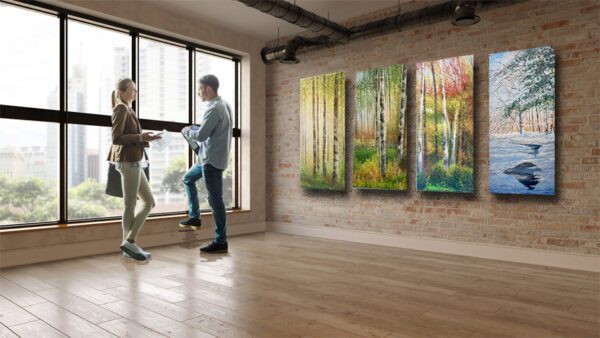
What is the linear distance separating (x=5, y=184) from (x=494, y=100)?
16.4 feet

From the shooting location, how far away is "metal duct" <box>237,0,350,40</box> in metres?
4.52

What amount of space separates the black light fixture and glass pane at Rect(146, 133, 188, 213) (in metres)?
3.54

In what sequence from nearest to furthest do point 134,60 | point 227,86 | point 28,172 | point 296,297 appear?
point 296,297 < point 28,172 < point 134,60 < point 227,86

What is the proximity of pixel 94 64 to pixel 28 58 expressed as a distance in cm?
67

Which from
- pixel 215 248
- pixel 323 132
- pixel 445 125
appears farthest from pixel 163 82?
pixel 445 125

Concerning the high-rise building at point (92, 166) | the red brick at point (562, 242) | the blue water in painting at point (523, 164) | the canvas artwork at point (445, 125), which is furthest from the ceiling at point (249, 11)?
the red brick at point (562, 242)

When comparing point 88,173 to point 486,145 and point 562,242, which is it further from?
point 562,242

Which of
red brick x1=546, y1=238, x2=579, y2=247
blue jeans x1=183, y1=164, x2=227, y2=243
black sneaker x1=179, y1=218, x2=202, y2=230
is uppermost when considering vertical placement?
blue jeans x1=183, y1=164, x2=227, y2=243

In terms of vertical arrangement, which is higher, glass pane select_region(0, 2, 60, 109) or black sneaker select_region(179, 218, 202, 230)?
glass pane select_region(0, 2, 60, 109)

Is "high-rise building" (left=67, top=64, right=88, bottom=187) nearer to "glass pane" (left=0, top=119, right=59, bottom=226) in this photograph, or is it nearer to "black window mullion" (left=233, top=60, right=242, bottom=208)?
"glass pane" (left=0, top=119, right=59, bottom=226)

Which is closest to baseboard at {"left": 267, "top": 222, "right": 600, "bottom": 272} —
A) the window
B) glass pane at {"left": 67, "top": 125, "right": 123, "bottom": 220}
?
the window

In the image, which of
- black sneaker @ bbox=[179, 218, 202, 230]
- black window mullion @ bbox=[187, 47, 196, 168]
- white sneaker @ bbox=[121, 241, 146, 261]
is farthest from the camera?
black window mullion @ bbox=[187, 47, 196, 168]

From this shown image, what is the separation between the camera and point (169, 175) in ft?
19.0

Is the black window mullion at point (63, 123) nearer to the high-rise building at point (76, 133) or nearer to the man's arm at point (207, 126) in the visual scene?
the high-rise building at point (76, 133)
